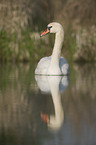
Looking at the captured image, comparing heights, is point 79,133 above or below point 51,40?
below

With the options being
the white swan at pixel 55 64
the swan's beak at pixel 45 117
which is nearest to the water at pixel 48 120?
the swan's beak at pixel 45 117

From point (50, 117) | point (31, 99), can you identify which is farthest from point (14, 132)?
point (31, 99)

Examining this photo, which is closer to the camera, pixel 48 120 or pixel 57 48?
pixel 48 120

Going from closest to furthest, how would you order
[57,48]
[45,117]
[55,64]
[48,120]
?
1. [48,120]
2. [45,117]
3. [55,64]
4. [57,48]

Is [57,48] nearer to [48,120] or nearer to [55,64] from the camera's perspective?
[55,64]

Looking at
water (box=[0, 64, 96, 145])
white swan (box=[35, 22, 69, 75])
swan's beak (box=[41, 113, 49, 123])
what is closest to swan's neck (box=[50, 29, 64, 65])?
white swan (box=[35, 22, 69, 75])

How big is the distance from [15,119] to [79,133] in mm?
653

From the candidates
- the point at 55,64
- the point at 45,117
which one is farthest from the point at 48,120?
the point at 55,64

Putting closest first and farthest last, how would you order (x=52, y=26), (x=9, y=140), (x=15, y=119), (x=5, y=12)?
(x=9, y=140)
(x=15, y=119)
(x=52, y=26)
(x=5, y=12)

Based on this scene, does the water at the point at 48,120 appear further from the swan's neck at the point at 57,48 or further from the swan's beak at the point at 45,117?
the swan's neck at the point at 57,48

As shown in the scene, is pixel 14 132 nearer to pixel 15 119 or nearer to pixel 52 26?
pixel 15 119

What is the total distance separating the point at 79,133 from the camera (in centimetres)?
231

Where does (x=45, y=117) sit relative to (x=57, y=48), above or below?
below

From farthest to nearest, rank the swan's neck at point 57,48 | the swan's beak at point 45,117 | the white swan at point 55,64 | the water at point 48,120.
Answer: the swan's neck at point 57,48, the white swan at point 55,64, the swan's beak at point 45,117, the water at point 48,120
